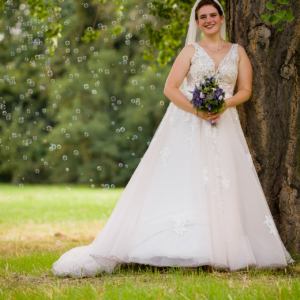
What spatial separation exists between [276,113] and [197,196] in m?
1.19

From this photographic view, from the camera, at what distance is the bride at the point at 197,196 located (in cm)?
315

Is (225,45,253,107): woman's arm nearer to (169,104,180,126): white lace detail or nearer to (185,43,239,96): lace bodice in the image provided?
(185,43,239,96): lace bodice

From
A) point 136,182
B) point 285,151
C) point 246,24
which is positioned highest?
point 246,24

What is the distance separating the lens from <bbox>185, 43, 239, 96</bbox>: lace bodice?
3.64 meters

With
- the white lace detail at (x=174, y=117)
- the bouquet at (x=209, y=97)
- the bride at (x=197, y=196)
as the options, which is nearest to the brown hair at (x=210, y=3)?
the bride at (x=197, y=196)

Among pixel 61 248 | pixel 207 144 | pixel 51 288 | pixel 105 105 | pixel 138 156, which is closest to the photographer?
pixel 51 288

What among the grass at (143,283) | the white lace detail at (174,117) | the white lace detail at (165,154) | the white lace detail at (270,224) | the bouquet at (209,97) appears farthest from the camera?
the white lace detail at (174,117)

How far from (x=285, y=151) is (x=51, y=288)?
236cm

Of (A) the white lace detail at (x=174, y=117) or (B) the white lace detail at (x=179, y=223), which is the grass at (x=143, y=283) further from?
(A) the white lace detail at (x=174, y=117)

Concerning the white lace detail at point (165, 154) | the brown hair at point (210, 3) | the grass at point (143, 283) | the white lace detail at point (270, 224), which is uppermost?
the brown hair at point (210, 3)

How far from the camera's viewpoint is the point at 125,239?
10.8 feet

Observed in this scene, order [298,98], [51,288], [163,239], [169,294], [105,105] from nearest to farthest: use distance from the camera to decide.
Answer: [169,294], [51,288], [163,239], [298,98], [105,105]

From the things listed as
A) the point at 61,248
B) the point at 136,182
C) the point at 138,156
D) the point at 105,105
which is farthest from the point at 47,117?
the point at 136,182

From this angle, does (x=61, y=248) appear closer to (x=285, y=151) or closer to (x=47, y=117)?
(x=285, y=151)
